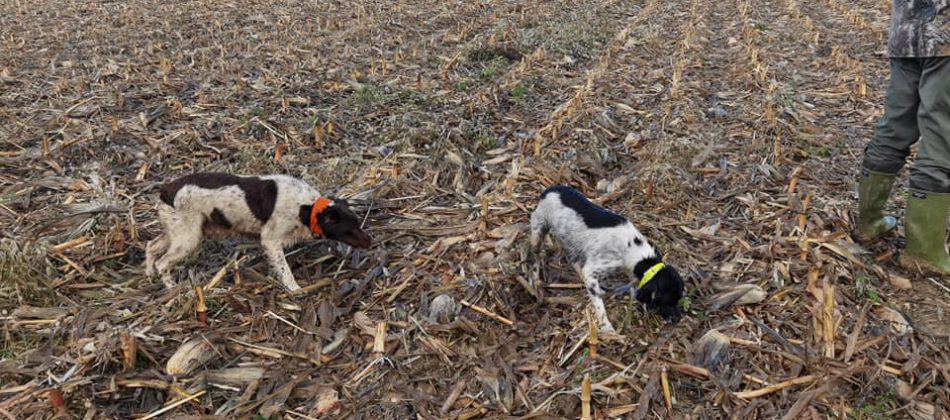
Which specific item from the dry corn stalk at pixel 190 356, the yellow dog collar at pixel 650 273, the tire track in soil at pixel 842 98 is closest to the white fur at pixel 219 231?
the dry corn stalk at pixel 190 356

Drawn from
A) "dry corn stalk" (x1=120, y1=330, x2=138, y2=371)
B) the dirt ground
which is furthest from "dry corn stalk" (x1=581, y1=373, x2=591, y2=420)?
"dry corn stalk" (x1=120, y1=330, x2=138, y2=371)

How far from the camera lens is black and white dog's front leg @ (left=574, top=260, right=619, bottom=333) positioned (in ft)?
13.6

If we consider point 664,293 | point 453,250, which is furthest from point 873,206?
point 453,250

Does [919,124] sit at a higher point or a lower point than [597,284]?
higher

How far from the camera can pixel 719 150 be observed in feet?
22.7

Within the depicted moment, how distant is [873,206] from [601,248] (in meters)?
2.48

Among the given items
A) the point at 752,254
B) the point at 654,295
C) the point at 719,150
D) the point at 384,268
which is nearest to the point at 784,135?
the point at 719,150

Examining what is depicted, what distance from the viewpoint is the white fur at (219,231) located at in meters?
4.74

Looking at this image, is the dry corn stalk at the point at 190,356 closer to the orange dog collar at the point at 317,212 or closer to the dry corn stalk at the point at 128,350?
the dry corn stalk at the point at 128,350

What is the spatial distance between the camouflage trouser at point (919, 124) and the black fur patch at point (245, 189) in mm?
5062

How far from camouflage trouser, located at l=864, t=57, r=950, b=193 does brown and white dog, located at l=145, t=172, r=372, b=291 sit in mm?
4387

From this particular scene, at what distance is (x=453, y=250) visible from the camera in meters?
5.20

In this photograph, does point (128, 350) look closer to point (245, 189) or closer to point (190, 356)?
point (190, 356)

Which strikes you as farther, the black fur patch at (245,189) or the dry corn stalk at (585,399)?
the black fur patch at (245,189)
